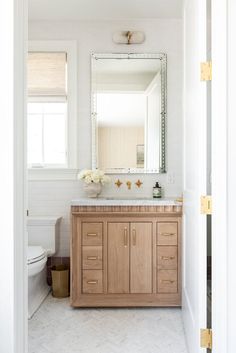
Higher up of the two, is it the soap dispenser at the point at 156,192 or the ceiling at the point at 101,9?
the ceiling at the point at 101,9

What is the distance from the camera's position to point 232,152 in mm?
1616

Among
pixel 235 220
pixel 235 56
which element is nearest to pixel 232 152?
pixel 235 220

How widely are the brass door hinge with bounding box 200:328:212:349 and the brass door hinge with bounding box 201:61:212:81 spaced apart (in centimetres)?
131

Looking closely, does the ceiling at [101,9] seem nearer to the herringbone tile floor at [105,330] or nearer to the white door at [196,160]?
the white door at [196,160]

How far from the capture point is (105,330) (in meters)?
2.57

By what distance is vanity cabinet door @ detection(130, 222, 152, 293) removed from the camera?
2.95 meters

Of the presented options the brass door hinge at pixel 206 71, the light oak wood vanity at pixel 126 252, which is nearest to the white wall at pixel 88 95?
the light oak wood vanity at pixel 126 252

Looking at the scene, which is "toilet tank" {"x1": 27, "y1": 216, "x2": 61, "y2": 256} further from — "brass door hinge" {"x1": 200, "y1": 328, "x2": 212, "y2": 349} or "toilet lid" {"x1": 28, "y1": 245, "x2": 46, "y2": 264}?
"brass door hinge" {"x1": 200, "y1": 328, "x2": 212, "y2": 349}

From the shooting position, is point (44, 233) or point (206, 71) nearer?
point (206, 71)

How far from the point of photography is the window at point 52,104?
3551 millimetres

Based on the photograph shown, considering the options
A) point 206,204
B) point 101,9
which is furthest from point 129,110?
point 206,204

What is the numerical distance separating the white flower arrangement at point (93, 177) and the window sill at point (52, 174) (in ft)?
0.86

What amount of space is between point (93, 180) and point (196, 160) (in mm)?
1574

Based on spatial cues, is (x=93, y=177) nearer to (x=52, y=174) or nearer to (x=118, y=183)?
(x=118, y=183)
